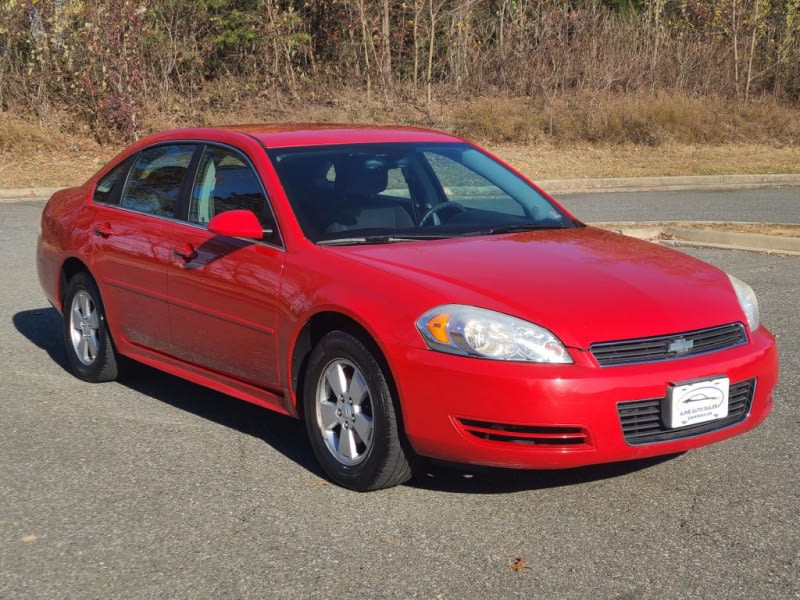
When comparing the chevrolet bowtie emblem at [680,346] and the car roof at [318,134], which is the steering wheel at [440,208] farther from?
the chevrolet bowtie emblem at [680,346]

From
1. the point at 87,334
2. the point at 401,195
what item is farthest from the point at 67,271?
the point at 401,195

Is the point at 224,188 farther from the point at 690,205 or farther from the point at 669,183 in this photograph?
the point at 669,183

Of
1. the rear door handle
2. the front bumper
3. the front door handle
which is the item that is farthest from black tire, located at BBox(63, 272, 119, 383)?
the front bumper

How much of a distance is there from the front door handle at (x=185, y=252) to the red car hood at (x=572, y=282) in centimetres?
102

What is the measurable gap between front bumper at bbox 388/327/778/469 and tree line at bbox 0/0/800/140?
81.3 ft

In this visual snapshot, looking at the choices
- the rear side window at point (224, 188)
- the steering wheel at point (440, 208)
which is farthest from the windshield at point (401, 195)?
the rear side window at point (224, 188)

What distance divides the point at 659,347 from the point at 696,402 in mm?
→ 266

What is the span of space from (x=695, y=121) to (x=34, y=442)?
23.8 m

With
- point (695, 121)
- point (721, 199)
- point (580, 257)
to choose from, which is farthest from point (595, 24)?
point (580, 257)

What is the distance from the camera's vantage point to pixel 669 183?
2167 centimetres

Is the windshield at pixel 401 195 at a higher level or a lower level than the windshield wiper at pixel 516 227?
higher

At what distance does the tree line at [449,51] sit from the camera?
29.7m

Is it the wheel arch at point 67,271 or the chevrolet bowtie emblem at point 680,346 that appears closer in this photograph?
the chevrolet bowtie emblem at point 680,346

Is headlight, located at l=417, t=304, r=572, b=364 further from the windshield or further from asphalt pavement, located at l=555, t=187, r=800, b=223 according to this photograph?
asphalt pavement, located at l=555, t=187, r=800, b=223
